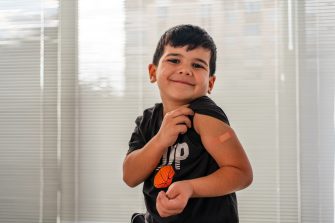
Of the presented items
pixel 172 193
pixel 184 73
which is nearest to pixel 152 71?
pixel 184 73

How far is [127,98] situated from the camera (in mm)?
2688

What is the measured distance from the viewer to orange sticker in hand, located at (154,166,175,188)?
0.91 m

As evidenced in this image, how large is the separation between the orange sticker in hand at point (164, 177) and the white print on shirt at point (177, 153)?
1cm

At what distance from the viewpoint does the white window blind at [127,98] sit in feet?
8.07

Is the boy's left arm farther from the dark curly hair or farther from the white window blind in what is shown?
the white window blind

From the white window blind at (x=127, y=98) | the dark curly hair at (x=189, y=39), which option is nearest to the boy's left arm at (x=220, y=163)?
the dark curly hair at (x=189, y=39)

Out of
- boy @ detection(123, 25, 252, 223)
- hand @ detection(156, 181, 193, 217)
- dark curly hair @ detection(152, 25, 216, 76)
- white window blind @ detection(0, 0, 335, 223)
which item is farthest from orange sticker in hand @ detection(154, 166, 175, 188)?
white window blind @ detection(0, 0, 335, 223)

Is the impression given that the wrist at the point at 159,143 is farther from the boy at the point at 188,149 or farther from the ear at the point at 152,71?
the ear at the point at 152,71

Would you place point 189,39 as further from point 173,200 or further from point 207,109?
point 173,200

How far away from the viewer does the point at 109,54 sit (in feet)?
8.95

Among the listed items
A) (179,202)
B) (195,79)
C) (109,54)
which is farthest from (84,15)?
(179,202)

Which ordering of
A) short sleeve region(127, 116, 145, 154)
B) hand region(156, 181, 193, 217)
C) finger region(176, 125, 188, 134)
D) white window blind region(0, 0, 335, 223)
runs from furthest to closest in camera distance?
1. white window blind region(0, 0, 335, 223)
2. short sleeve region(127, 116, 145, 154)
3. finger region(176, 125, 188, 134)
4. hand region(156, 181, 193, 217)

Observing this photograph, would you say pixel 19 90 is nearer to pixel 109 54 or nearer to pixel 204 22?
pixel 109 54

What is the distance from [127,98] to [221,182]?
1.88 metres
